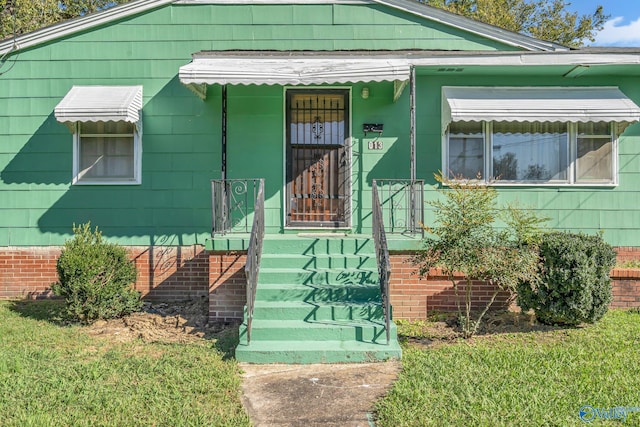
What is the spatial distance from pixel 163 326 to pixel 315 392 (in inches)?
117

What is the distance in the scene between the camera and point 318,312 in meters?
5.32

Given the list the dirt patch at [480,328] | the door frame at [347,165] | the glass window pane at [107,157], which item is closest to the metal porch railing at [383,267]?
the dirt patch at [480,328]

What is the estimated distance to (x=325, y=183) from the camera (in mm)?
7742

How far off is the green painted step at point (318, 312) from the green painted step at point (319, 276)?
21.0 inches

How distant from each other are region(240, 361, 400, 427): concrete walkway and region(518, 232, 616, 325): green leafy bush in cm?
221

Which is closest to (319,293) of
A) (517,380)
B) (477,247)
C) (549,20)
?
(477,247)

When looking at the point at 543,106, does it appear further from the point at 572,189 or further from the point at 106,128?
the point at 106,128

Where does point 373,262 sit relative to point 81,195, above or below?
below

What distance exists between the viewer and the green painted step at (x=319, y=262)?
20.1ft

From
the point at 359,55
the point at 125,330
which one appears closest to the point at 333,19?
the point at 359,55

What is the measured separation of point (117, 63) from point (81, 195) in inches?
88.8

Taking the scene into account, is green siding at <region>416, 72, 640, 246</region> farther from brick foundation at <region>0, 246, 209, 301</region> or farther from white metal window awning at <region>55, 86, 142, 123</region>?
white metal window awning at <region>55, 86, 142, 123</region>

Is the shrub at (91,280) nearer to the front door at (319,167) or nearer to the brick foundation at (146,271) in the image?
the brick foundation at (146,271)

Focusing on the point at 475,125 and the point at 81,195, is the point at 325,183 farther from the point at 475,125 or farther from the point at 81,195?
the point at 81,195
